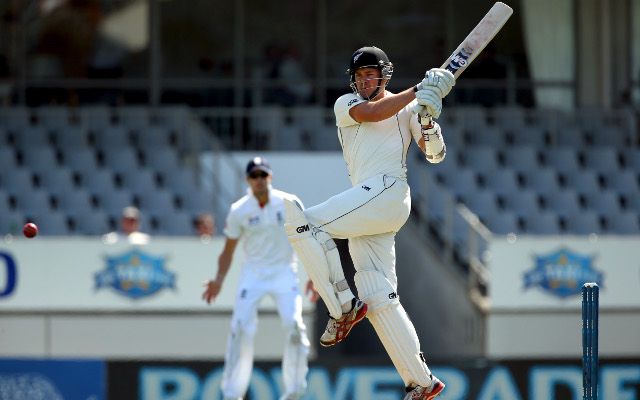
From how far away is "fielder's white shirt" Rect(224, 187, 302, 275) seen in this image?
8.77 m

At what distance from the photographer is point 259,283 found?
8750 millimetres

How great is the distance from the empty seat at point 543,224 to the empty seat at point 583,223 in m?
0.16

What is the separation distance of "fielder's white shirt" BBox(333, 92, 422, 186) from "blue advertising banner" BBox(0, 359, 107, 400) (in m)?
4.51

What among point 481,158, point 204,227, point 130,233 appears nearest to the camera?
point 130,233

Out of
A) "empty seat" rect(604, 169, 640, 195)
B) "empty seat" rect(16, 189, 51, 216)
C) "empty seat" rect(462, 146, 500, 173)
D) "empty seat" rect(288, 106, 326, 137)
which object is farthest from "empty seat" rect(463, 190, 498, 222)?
"empty seat" rect(16, 189, 51, 216)

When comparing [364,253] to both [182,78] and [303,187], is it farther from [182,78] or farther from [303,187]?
[182,78]

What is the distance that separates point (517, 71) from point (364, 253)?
10246mm

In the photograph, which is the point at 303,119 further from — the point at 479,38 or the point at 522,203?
the point at 479,38

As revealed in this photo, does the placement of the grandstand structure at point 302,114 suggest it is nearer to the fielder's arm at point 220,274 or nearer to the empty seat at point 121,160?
the empty seat at point 121,160

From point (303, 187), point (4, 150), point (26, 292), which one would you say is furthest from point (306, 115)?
point (26, 292)

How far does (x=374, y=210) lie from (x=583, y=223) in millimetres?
7932

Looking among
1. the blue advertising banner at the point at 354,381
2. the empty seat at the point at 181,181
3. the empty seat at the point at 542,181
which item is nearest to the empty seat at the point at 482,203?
the empty seat at the point at 542,181

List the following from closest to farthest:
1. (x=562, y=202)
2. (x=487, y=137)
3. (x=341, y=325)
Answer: (x=341, y=325) < (x=562, y=202) < (x=487, y=137)

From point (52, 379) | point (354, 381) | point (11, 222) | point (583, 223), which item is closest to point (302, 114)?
point (583, 223)
